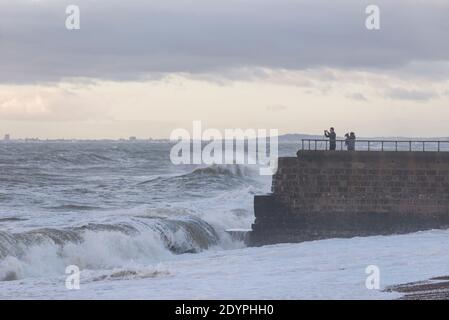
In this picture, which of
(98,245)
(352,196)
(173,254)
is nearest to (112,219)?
(173,254)

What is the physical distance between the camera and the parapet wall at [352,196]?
2512 centimetres

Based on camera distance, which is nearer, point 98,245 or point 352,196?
point 98,245

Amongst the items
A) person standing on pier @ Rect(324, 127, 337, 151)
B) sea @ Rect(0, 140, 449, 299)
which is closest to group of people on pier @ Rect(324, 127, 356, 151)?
person standing on pier @ Rect(324, 127, 337, 151)

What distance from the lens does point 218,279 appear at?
17484 mm

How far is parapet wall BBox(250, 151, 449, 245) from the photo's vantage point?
82.4 feet

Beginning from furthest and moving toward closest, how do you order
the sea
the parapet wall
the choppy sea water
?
the parapet wall
the choppy sea water
the sea

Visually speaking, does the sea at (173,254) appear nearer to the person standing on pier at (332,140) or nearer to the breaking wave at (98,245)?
the breaking wave at (98,245)

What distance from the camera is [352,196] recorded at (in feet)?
83.1

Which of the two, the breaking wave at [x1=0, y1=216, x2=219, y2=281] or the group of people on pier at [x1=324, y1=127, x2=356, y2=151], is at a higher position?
the group of people on pier at [x1=324, y1=127, x2=356, y2=151]

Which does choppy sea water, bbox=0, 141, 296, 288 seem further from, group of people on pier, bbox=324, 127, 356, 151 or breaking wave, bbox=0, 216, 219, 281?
group of people on pier, bbox=324, 127, 356, 151

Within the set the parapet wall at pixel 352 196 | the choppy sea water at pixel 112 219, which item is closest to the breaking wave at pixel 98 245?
the choppy sea water at pixel 112 219

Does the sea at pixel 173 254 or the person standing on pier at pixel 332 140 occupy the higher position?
the person standing on pier at pixel 332 140

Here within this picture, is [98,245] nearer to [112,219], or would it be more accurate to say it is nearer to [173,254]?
[173,254]
